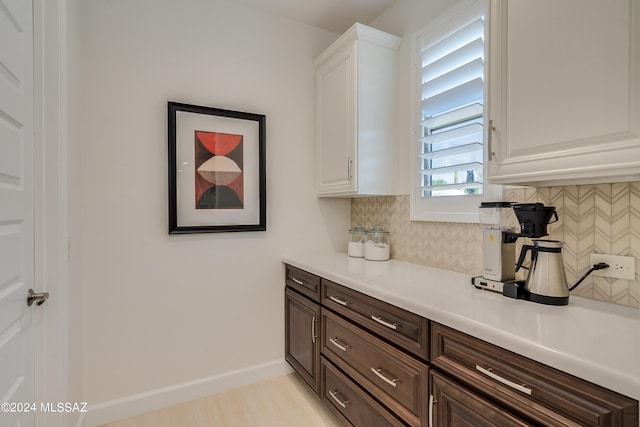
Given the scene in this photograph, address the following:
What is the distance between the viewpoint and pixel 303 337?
6.99ft

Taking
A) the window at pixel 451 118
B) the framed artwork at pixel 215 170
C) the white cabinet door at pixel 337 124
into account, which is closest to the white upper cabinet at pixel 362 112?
the white cabinet door at pixel 337 124

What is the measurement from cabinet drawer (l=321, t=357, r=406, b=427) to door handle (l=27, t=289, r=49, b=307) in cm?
139

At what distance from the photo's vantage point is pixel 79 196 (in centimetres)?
176

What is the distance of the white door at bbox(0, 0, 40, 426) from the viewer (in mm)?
957

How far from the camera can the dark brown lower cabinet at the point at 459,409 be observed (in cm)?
93

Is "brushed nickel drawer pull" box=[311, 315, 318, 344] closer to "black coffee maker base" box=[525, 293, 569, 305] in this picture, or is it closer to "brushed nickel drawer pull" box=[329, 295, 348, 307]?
"brushed nickel drawer pull" box=[329, 295, 348, 307]

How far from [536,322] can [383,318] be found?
1.91ft

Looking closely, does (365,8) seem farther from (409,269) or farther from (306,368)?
(306,368)

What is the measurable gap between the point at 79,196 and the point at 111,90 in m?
0.66

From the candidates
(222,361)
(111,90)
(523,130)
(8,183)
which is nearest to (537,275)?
(523,130)

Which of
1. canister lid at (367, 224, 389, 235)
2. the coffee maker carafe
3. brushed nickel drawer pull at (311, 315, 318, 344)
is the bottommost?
brushed nickel drawer pull at (311, 315, 318, 344)

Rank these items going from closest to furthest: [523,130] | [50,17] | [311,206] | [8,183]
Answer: [8,183]
[523,130]
[50,17]
[311,206]

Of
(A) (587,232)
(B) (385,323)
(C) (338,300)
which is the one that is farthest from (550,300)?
Result: (C) (338,300)

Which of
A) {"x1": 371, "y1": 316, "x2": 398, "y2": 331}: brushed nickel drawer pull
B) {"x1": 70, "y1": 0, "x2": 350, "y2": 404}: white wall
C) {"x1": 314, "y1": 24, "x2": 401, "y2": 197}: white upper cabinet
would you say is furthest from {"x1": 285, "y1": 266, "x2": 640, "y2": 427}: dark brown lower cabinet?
{"x1": 314, "y1": 24, "x2": 401, "y2": 197}: white upper cabinet
